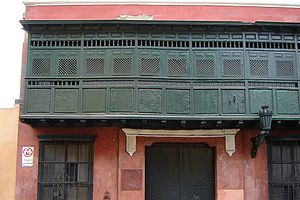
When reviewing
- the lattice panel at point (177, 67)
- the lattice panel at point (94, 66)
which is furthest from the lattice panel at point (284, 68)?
the lattice panel at point (94, 66)

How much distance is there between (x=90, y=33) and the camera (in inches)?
460

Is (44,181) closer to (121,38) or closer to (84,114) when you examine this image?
(84,114)

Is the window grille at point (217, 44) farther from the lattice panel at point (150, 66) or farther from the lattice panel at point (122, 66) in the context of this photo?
the lattice panel at point (122, 66)

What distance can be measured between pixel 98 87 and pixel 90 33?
1632 mm

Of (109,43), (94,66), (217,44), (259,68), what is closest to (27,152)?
(94,66)

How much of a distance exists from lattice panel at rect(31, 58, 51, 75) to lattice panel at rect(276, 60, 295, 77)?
6508 millimetres

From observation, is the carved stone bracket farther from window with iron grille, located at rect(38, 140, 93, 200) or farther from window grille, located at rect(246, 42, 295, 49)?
window grille, located at rect(246, 42, 295, 49)

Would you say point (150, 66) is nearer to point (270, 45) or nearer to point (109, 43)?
point (109, 43)

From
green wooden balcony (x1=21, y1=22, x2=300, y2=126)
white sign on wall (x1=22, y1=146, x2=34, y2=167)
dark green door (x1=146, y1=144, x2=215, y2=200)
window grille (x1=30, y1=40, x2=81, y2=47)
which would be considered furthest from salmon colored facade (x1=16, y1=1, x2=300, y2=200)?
window grille (x1=30, y1=40, x2=81, y2=47)

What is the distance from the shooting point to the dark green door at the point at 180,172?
12391 millimetres

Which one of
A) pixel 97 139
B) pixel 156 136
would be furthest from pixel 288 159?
pixel 97 139

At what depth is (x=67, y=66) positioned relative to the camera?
11.5 metres

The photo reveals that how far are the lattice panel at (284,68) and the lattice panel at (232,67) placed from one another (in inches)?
43.6

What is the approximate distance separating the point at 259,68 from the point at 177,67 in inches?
92.2
